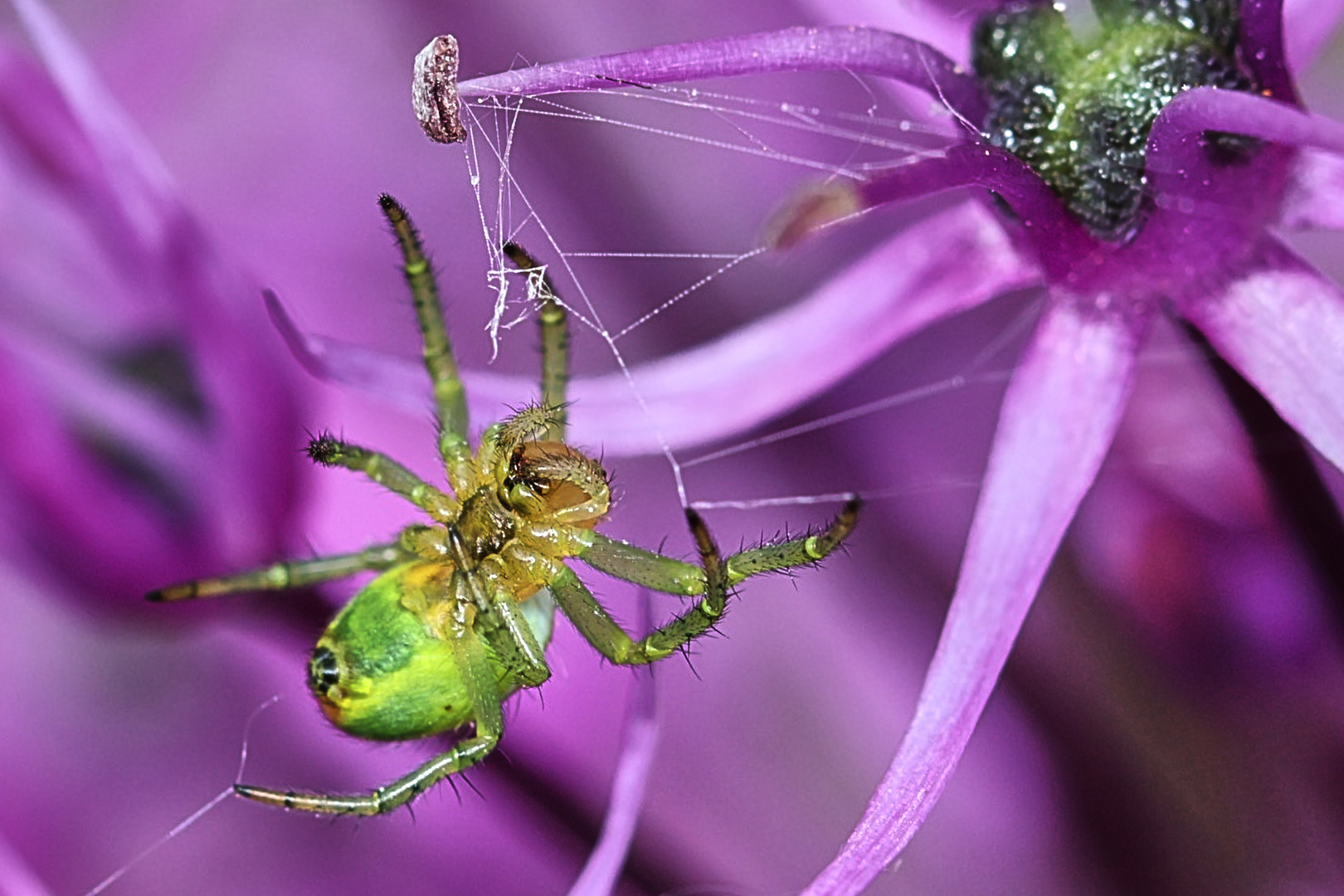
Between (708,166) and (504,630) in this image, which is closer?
(504,630)

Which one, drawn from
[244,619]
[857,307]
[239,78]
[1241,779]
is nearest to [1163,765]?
[1241,779]

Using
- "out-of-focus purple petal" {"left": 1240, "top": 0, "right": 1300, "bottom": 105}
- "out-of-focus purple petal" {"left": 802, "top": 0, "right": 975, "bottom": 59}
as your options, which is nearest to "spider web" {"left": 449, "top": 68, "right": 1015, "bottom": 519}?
"out-of-focus purple petal" {"left": 802, "top": 0, "right": 975, "bottom": 59}

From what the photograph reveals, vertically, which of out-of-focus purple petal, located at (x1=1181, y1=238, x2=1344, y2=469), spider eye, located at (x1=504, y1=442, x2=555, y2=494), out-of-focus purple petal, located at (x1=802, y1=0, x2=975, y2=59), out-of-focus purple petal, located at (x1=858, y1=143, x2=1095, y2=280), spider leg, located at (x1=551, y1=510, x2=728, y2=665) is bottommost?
spider leg, located at (x1=551, y1=510, x2=728, y2=665)

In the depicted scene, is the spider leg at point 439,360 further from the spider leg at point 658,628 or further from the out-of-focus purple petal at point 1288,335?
the out-of-focus purple petal at point 1288,335

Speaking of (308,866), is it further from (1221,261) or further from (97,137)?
(1221,261)

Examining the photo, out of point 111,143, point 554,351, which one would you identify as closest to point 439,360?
point 554,351

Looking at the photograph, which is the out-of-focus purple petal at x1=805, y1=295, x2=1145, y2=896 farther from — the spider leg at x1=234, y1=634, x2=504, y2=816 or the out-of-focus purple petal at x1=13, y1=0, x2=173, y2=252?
the out-of-focus purple petal at x1=13, y1=0, x2=173, y2=252

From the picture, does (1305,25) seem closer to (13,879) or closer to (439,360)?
(439,360)
